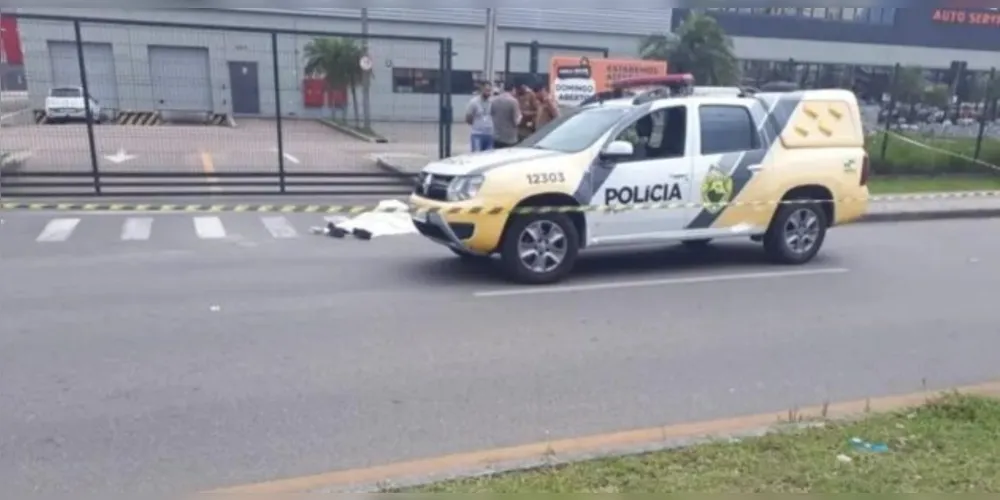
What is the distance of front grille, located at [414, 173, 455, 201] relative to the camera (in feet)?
22.3

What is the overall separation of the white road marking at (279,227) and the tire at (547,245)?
3.63 metres

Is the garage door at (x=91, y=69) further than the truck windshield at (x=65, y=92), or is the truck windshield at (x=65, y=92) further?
the truck windshield at (x=65, y=92)

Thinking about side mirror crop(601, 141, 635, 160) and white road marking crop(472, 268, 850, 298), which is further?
side mirror crop(601, 141, 635, 160)

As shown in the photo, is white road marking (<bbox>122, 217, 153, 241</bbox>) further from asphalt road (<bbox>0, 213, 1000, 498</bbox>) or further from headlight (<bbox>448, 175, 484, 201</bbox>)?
headlight (<bbox>448, 175, 484, 201</bbox>)

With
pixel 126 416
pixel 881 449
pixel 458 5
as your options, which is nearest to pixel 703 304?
pixel 881 449

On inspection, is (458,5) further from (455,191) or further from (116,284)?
(116,284)

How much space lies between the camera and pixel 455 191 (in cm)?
669

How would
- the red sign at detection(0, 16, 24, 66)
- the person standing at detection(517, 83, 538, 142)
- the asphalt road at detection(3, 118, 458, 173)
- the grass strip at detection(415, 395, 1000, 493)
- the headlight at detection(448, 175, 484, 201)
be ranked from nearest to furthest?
1. the grass strip at detection(415, 395, 1000, 493)
2. the headlight at detection(448, 175, 484, 201)
3. the red sign at detection(0, 16, 24, 66)
4. the asphalt road at detection(3, 118, 458, 173)
5. the person standing at detection(517, 83, 538, 142)

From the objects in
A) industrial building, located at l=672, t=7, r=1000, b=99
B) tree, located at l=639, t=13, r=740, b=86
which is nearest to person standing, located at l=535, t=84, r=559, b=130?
industrial building, located at l=672, t=7, r=1000, b=99

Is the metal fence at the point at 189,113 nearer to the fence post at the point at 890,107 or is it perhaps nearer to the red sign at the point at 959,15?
the red sign at the point at 959,15

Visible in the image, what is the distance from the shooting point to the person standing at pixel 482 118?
40.5 feet

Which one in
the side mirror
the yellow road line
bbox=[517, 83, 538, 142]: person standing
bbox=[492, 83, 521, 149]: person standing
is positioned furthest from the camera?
bbox=[517, 83, 538, 142]: person standing

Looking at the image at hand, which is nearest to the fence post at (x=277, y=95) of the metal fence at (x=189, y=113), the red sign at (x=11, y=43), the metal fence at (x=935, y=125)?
the metal fence at (x=189, y=113)

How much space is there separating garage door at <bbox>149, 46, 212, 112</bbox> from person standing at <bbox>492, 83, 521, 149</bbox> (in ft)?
16.3
